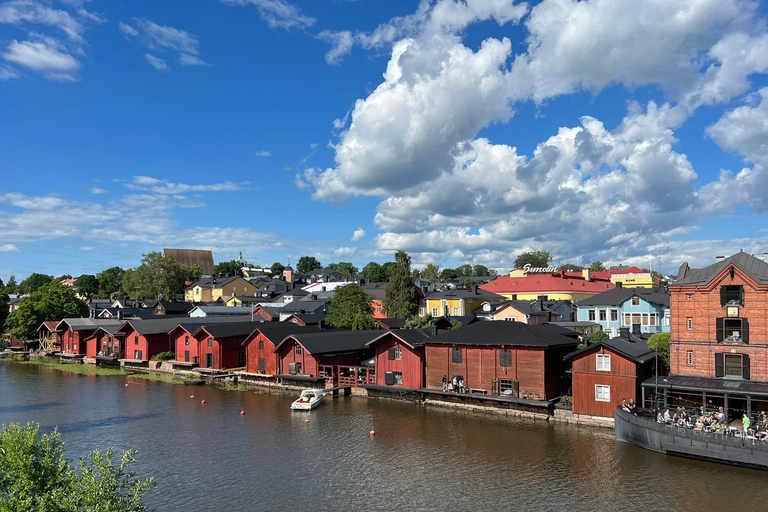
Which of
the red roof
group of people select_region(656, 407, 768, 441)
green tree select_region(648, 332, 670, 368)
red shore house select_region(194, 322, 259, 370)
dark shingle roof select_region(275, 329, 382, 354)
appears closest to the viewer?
group of people select_region(656, 407, 768, 441)

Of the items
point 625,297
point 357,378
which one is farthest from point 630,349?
point 625,297

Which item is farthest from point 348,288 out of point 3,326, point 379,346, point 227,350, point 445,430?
point 3,326

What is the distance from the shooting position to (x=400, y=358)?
1881 inches

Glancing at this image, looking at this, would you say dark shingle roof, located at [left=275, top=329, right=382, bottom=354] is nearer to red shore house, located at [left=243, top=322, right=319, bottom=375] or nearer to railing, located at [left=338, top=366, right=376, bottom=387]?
red shore house, located at [left=243, top=322, right=319, bottom=375]

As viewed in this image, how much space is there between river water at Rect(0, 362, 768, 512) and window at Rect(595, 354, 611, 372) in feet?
13.7

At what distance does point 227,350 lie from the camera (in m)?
62.2

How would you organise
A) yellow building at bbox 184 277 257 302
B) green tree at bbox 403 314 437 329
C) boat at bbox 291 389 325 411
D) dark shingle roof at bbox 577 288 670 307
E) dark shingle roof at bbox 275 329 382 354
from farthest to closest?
yellow building at bbox 184 277 257 302, dark shingle roof at bbox 577 288 670 307, green tree at bbox 403 314 437 329, dark shingle roof at bbox 275 329 382 354, boat at bbox 291 389 325 411

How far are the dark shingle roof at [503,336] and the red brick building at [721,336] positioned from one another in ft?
27.8

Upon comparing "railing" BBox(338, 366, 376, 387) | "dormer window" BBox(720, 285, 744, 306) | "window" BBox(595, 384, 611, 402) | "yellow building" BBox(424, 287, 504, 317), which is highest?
"dormer window" BBox(720, 285, 744, 306)

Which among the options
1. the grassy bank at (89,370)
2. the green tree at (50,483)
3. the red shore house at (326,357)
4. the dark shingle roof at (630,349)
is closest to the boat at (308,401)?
the red shore house at (326,357)

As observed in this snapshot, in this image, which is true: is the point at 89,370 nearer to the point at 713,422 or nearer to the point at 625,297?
the point at 713,422

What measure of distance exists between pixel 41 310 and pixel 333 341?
63374mm

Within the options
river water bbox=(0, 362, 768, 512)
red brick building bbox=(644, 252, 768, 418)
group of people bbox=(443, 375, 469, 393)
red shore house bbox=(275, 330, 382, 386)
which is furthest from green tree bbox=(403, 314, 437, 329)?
red brick building bbox=(644, 252, 768, 418)

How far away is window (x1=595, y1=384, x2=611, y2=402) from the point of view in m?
36.2
